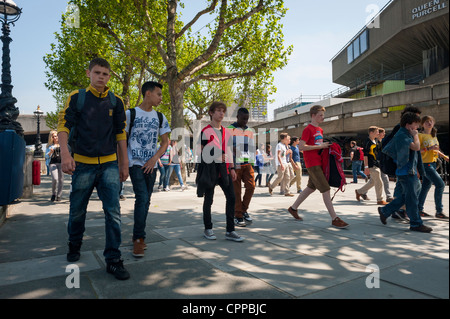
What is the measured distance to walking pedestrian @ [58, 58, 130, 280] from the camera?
10.3 feet

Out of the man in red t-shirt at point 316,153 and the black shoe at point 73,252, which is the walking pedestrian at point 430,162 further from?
the black shoe at point 73,252

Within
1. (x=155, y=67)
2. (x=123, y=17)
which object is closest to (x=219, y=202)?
(x=123, y=17)

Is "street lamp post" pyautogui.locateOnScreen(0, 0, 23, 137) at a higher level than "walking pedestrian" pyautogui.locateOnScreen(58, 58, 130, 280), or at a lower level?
higher

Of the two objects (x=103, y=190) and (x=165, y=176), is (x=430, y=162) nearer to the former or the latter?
(x=103, y=190)

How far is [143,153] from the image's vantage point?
3.77m

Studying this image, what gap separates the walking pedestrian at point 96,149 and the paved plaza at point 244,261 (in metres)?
0.44

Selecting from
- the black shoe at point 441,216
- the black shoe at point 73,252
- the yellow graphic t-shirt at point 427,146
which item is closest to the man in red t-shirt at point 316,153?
the yellow graphic t-shirt at point 427,146

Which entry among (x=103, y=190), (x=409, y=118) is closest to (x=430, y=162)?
(x=409, y=118)

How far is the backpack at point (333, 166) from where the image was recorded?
525 centimetres

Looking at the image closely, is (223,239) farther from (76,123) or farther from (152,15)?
(152,15)

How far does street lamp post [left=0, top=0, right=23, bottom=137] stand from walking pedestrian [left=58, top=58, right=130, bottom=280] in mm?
4346

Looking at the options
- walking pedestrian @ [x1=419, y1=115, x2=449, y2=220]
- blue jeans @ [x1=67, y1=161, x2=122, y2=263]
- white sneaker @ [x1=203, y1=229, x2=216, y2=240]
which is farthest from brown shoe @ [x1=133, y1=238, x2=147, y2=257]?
walking pedestrian @ [x1=419, y1=115, x2=449, y2=220]

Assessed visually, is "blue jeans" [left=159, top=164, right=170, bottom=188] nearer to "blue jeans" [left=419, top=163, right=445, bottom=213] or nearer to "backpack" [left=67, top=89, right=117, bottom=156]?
"blue jeans" [left=419, top=163, right=445, bottom=213]
